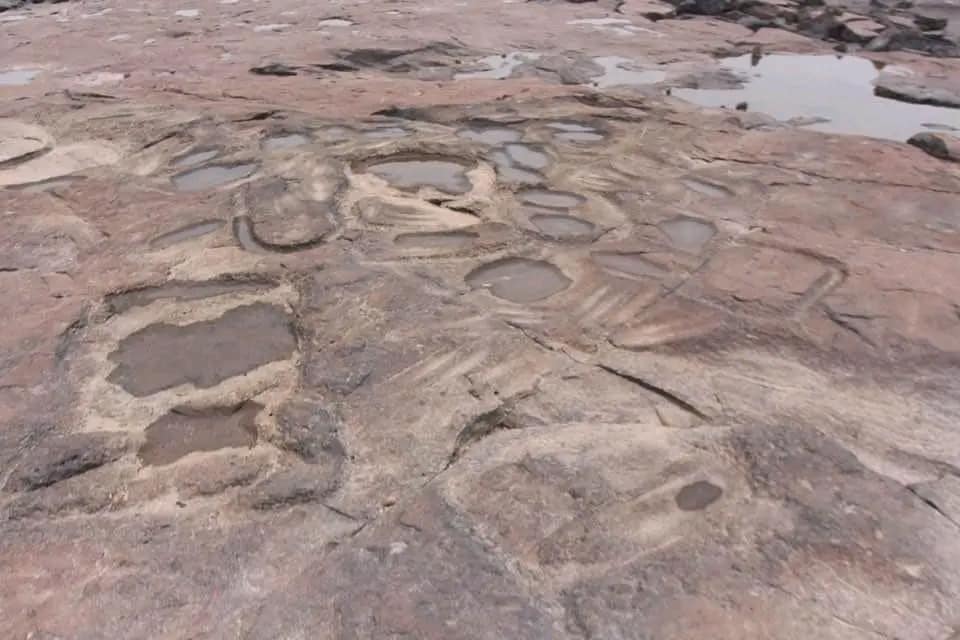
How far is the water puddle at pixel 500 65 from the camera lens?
21.6 feet

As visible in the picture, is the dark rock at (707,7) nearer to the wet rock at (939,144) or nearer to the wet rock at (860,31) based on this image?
the wet rock at (860,31)

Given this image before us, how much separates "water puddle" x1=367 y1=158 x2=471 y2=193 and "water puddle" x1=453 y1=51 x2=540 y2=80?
2.43m

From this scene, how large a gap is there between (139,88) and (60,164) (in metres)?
1.81

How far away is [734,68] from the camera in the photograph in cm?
697

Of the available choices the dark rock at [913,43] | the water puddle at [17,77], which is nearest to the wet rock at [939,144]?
the dark rock at [913,43]

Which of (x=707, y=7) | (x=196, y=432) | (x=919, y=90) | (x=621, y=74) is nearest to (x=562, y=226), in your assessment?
(x=196, y=432)

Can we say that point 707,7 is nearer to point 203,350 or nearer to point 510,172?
point 510,172

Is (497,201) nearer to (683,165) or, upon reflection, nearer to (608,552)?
(683,165)

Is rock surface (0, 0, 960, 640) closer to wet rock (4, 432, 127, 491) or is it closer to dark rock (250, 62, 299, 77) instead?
wet rock (4, 432, 127, 491)

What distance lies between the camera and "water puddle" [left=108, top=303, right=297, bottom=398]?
8.51 ft

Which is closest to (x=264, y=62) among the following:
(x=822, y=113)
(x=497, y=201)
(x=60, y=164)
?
(x=60, y=164)

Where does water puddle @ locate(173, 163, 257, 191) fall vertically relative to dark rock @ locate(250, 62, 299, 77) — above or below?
above

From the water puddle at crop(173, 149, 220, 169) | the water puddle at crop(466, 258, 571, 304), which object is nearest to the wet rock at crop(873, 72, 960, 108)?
the water puddle at crop(466, 258, 571, 304)

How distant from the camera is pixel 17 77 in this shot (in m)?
6.54
